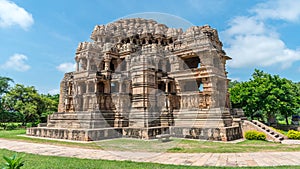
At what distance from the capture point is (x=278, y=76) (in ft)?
97.3

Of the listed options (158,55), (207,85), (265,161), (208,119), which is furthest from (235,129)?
(158,55)

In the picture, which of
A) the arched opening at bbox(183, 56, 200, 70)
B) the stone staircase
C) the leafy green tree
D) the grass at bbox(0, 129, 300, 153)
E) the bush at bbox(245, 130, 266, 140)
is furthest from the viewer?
the leafy green tree

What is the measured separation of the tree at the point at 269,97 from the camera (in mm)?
27109

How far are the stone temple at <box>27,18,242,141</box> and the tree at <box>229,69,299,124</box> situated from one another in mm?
6292

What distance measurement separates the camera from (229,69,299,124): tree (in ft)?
88.9

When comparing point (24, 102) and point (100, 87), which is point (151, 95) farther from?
point (24, 102)

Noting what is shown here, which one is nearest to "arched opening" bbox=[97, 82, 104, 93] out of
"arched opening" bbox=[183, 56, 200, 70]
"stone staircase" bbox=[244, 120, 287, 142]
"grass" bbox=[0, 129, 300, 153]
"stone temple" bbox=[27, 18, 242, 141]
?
"stone temple" bbox=[27, 18, 242, 141]

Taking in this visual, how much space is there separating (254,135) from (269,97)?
33.2ft

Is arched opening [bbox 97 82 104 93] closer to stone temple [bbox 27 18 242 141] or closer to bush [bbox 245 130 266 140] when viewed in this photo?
stone temple [bbox 27 18 242 141]

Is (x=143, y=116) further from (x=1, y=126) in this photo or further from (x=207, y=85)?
(x=1, y=126)

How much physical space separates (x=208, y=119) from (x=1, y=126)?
110 ft

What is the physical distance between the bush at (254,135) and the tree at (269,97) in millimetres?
9427

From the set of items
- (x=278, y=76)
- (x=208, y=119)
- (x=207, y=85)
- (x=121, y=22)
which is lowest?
(x=208, y=119)

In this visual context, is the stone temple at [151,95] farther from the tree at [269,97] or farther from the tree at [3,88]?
the tree at [3,88]
